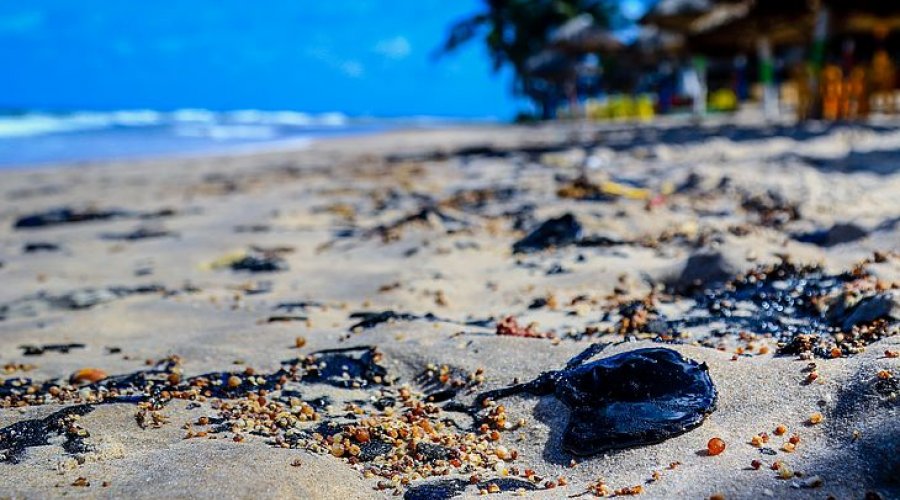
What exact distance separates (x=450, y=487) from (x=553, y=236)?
90.8 inches

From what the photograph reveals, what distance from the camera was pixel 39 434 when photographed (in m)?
2.03

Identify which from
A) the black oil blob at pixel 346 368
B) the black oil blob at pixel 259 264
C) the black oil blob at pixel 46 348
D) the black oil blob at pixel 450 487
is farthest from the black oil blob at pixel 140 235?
the black oil blob at pixel 450 487

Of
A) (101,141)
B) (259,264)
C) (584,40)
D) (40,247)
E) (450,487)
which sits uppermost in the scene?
(584,40)

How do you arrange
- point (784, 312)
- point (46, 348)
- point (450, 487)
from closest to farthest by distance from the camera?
point (450, 487)
point (784, 312)
point (46, 348)

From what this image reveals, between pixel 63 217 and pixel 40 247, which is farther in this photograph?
pixel 63 217

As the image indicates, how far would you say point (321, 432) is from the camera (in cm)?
211

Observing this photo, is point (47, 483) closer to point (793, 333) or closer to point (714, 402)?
point (714, 402)

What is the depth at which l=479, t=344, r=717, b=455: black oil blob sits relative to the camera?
190 cm

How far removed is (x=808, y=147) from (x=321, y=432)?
20.7 ft

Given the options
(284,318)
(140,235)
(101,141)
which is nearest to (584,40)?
(101,141)

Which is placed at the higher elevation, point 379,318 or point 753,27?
point 753,27

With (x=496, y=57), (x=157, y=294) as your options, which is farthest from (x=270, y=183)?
(x=496, y=57)

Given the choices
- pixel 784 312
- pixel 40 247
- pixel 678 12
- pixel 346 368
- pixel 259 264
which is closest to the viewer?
pixel 346 368

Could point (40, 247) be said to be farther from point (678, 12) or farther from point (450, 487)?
point (678, 12)
